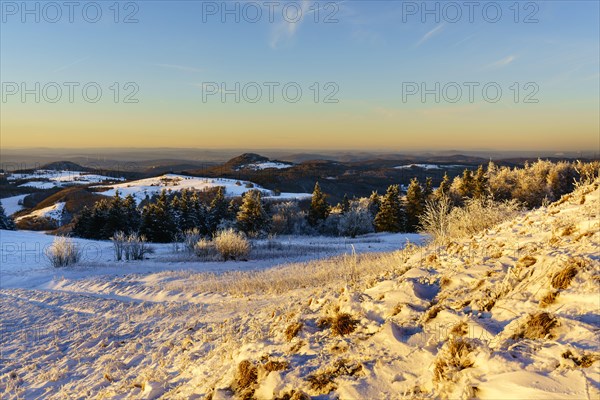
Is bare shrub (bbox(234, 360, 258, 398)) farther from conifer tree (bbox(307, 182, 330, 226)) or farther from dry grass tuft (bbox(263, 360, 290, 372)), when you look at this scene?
conifer tree (bbox(307, 182, 330, 226))

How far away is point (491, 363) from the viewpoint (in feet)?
9.30

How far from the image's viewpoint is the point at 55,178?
136 metres

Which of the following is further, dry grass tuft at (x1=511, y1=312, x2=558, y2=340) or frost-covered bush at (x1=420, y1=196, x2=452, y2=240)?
frost-covered bush at (x1=420, y1=196, x2=452, y2=240)

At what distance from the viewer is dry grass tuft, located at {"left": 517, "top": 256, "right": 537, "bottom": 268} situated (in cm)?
468

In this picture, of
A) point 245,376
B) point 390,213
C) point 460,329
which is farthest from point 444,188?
point 245,376

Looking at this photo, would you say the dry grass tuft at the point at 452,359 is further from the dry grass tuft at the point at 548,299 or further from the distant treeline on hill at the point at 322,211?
the distant treeline on hill at the point at 322,211

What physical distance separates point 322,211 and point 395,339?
43693mm

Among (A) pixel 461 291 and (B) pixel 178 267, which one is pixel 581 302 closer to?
(A) pixel 461 291

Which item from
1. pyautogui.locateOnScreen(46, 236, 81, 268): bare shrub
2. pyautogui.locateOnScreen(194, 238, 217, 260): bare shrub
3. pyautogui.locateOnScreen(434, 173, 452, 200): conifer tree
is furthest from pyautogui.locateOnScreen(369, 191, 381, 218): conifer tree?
pyautogui.locateOnScreen(46, 236, 81, 268): bare shrub

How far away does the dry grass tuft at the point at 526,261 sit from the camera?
468 centimetres

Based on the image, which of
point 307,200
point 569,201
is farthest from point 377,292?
point 307,200

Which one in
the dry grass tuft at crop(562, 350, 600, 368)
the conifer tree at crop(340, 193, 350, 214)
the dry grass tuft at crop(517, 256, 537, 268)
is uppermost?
the dry grass tuft at crop(517, 256, 537, 268)

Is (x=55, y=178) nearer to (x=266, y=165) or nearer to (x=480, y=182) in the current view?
(x=266, y=165)

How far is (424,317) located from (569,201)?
488 centimetres
